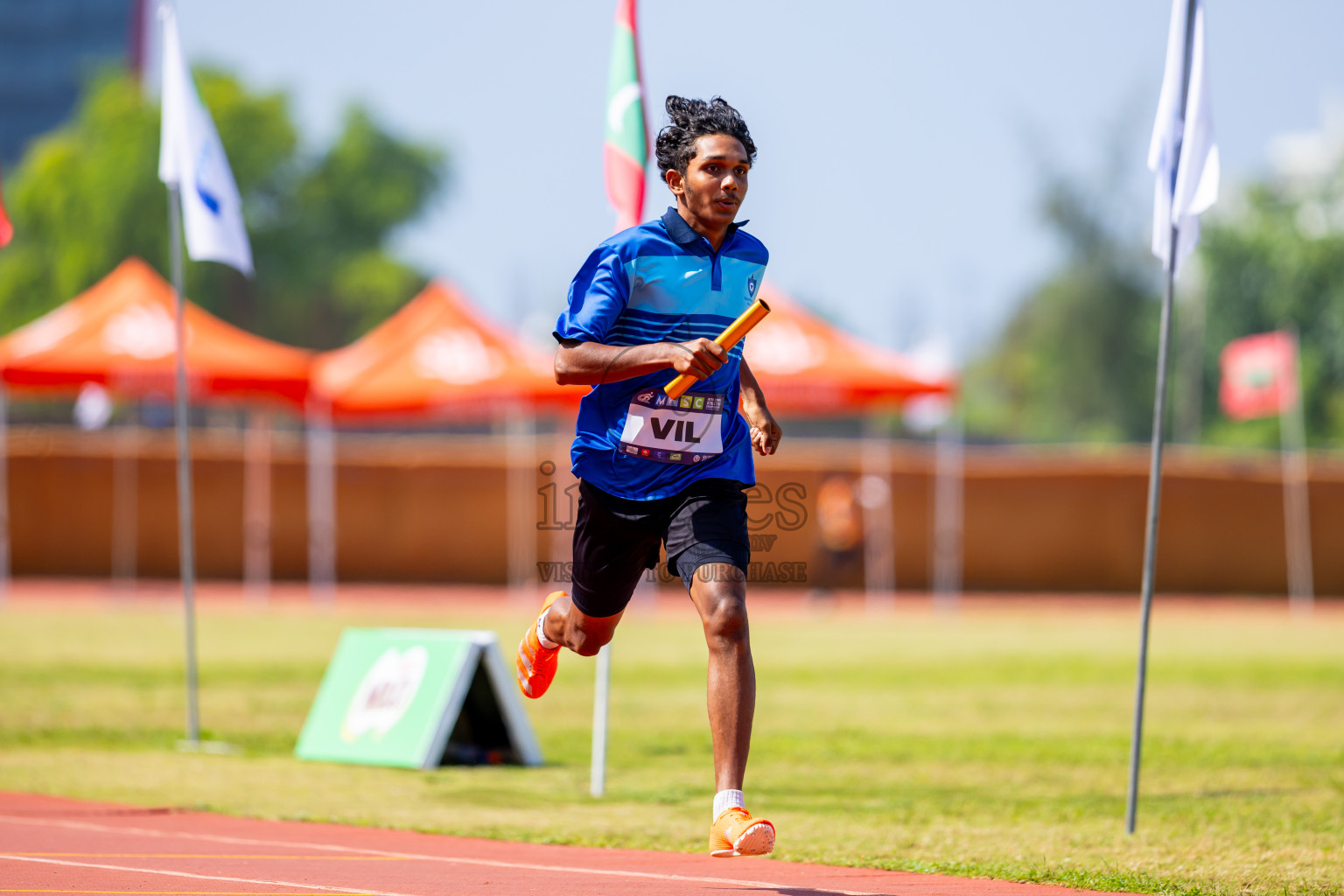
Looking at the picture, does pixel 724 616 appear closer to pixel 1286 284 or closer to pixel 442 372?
pixel 442 372

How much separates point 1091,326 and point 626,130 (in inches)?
2252

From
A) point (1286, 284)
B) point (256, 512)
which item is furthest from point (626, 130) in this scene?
point (1286, 284)

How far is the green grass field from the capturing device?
244 inches

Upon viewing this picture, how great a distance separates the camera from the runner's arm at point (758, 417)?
5.16 meters

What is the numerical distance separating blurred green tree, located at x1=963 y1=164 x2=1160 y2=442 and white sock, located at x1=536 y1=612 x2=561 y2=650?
5277cm

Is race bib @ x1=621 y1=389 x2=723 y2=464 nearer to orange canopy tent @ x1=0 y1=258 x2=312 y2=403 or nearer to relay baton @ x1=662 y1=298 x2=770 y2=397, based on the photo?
relay baton @ x1=662 y1=298 x2=770 y2=397

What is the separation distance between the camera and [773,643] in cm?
1802

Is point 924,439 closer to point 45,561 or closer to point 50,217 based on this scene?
point 50,217

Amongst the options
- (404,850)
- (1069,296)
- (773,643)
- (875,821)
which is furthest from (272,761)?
(1069,296)

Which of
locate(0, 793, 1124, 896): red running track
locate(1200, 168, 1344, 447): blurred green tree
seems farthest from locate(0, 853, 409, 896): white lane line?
locate(1200, 168, 1344, 447): blurred green tree

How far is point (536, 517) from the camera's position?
26969mm

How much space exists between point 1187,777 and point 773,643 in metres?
9.92

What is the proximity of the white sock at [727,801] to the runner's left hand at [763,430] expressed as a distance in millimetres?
1110

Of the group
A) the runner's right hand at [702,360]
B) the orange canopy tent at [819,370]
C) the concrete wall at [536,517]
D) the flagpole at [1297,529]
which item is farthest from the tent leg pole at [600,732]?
the flagpole at [1297,529]
